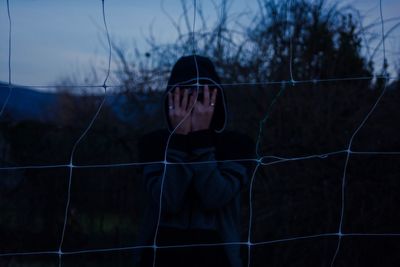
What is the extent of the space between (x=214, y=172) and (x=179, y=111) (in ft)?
0.94

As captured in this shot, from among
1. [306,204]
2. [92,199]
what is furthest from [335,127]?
[92,199]

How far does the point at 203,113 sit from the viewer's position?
85.1 inches

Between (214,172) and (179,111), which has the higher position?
(179,111)

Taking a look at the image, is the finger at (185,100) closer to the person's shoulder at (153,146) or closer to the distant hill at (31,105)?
the person's shoulder at (153,146)

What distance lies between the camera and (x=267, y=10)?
4320 millimetres

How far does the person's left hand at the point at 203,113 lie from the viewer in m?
2.16

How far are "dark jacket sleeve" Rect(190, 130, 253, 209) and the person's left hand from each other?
42mm

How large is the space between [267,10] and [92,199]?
173 cm

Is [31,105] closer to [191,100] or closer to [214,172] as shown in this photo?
[191,100]

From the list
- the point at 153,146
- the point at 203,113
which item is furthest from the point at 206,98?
the point at 153,146

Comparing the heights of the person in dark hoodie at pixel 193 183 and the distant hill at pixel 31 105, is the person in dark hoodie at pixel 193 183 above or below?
below

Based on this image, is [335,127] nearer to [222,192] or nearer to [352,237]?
[352,237]

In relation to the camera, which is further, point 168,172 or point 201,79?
point 201,79

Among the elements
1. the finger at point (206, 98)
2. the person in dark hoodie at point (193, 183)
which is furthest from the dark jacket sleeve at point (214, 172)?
the finger at point (206, 98)
